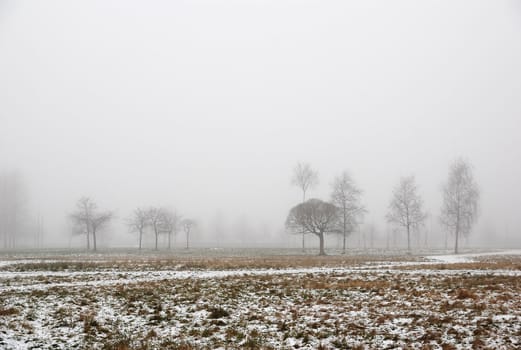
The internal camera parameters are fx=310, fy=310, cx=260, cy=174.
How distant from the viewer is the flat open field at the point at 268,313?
9078mm

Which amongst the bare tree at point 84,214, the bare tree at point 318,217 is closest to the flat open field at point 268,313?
the bare tree at point 318,217

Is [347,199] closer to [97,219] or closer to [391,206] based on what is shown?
[391,206]

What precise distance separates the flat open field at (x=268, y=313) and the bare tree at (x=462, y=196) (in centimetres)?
4016

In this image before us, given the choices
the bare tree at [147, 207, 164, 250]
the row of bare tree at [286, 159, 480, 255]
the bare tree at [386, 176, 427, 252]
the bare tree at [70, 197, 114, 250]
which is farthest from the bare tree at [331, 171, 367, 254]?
the bare tree at [70, 197, 114, 250]

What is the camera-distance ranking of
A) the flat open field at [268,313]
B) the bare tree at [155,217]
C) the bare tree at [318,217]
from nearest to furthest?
the flat open field at [268,313]
the bare tree at [318,217]
the bare tree at [155,217]

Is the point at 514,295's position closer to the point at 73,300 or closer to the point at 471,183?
the point at 73,300

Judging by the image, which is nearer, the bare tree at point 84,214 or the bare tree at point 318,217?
the bare tree at point 318,217

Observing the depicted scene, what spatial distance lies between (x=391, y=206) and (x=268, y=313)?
50.9 metres

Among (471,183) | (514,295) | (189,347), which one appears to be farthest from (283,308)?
(471,183)

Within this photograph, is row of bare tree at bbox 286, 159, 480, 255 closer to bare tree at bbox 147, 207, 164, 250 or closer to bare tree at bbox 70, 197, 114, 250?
bare tree at bbox 147, 207, 164, 250

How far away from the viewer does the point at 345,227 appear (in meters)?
49.6

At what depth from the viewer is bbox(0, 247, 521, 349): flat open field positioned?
9.08 meters

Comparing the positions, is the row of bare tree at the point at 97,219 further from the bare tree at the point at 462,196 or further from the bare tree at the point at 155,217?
the bare tree at the point at 462,196

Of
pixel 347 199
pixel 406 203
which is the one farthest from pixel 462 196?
pixel 347 199
